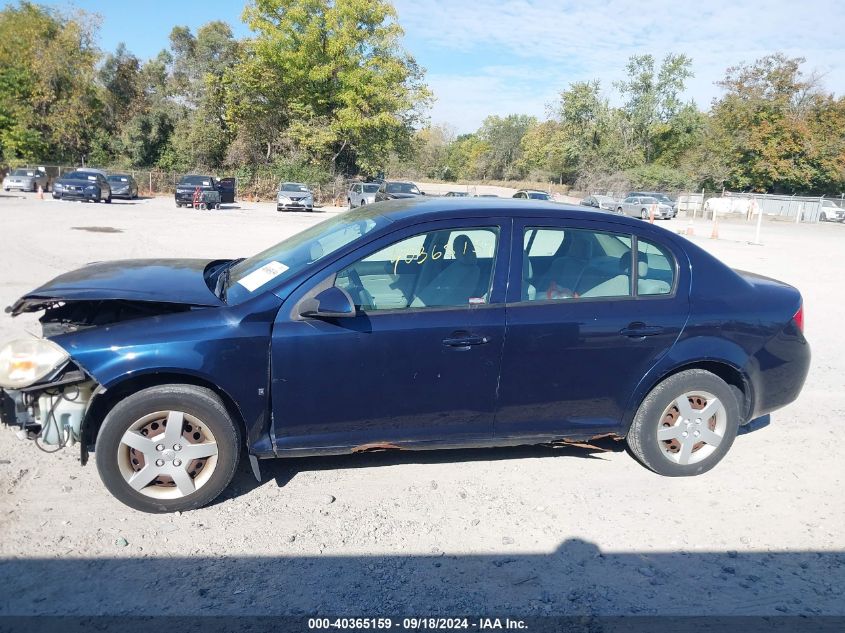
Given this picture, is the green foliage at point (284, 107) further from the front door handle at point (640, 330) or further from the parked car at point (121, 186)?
the front door handle at point (640, 330)

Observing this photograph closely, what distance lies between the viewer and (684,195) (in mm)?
53312

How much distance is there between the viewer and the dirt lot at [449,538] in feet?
10.3

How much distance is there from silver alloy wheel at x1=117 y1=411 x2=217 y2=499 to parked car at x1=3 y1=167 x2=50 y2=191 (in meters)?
38.7

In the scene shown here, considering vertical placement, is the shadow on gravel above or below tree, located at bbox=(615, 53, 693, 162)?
below

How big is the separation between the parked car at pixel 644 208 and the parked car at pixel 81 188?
95.0 ft

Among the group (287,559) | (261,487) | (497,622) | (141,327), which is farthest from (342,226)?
(497,622)

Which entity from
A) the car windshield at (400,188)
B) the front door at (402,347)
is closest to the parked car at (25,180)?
the car windshield at (400,188)

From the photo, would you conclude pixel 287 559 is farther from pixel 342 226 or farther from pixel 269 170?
pixel 269 170

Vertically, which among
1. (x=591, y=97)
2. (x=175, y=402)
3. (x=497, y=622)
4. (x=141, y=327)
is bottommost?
(x=497, y=622)

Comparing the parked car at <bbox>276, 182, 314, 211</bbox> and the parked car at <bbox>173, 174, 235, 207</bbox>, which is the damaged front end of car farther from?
the parked car at <bbox>276, 182, 314, 211</bbox>

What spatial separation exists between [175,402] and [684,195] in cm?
5527

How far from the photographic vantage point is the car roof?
4.20m

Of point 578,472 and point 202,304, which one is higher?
point 202,304

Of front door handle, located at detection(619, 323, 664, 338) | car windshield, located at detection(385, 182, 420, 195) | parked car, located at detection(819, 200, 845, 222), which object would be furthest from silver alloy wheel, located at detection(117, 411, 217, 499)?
parked car, located at detection(819, 200, 845, 222)
